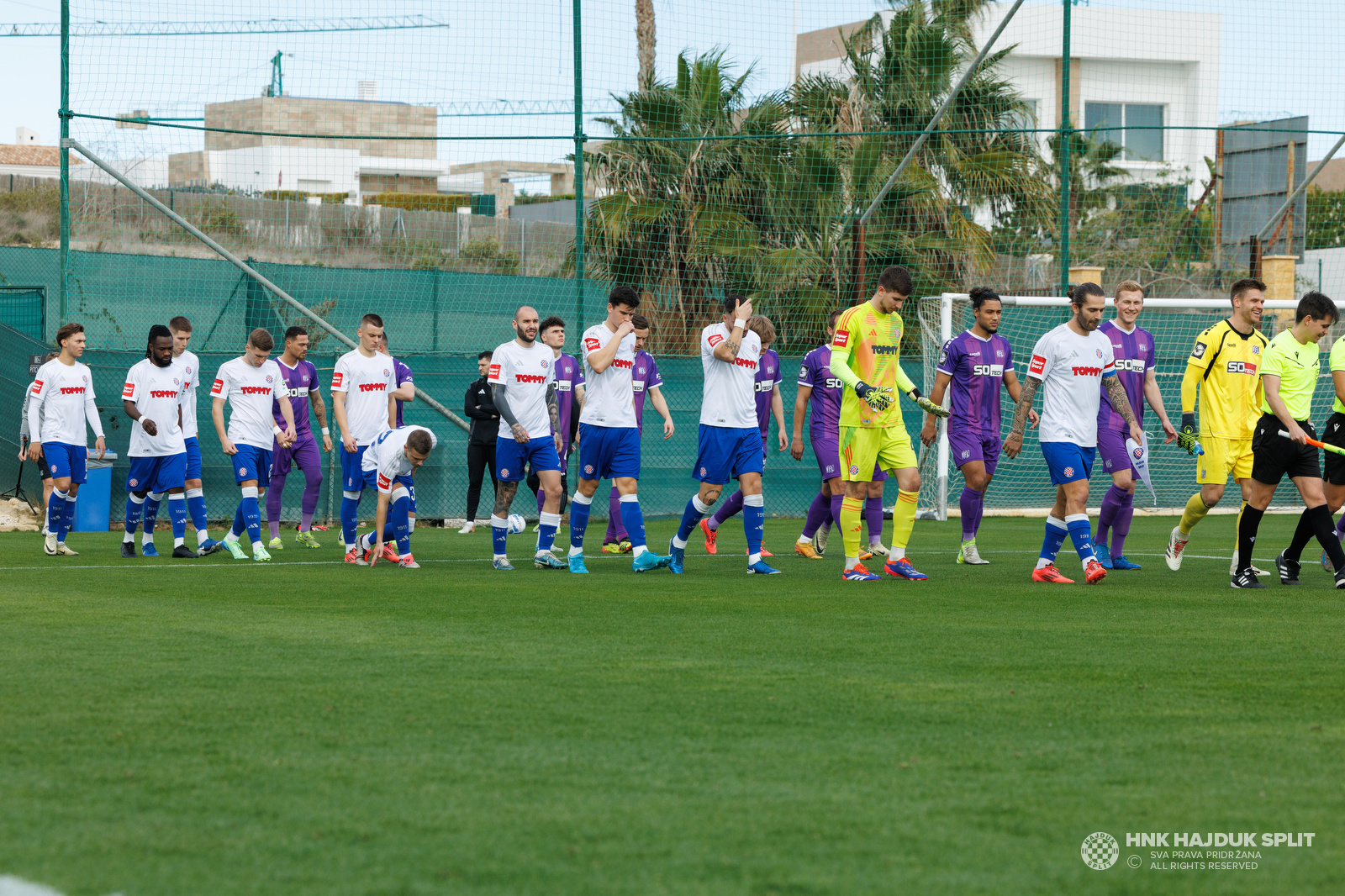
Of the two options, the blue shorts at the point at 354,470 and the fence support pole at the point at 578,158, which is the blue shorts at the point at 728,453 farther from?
the fence support pole at the point at 578,158

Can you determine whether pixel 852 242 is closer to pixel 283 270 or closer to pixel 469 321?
pixel 469 321

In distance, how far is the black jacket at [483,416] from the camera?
16.1 m

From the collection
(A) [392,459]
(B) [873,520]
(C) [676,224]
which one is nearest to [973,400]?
(B) [873,520]

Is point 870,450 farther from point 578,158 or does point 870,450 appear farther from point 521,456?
point 578,158

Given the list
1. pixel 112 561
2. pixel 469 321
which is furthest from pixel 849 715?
pixel 469 321


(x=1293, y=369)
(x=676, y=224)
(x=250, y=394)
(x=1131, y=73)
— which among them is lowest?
(x=250, y=394)

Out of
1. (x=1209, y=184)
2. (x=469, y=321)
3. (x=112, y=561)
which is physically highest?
(x=1209, y=184)

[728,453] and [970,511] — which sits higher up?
[728,453]

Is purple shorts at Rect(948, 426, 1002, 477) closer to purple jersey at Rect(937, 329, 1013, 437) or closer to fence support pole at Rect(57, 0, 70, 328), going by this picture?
purple jersey at Rect(937, 329, 1013, 437)

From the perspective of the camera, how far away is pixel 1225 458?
10.6m

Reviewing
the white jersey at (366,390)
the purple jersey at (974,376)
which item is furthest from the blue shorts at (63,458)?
the purple jersey at (974,376)

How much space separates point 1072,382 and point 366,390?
619cm

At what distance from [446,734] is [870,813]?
1.56m

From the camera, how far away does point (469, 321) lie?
21297 millimetres
